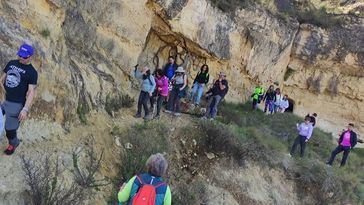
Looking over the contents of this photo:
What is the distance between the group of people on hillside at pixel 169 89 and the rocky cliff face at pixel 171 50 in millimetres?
736

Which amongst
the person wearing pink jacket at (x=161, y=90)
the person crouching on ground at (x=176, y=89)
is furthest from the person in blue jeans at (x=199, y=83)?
the person wearing pink jacket at (x=161, y=90)

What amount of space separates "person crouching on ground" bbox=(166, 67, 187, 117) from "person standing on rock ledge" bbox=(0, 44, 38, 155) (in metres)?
6.08

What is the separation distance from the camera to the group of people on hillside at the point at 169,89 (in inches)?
419

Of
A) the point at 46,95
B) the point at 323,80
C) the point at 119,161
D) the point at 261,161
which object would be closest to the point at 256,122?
the point at 261,161

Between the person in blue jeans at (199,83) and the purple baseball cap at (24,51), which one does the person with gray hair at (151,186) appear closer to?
the purple baseball cap at (24,51)

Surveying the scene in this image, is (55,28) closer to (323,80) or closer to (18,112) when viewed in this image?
(18,112)

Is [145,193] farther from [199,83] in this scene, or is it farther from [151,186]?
[199,83]

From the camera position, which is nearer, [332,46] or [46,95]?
[46,95]

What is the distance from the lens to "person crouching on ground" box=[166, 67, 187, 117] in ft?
39.4

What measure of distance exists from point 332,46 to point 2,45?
656 inches

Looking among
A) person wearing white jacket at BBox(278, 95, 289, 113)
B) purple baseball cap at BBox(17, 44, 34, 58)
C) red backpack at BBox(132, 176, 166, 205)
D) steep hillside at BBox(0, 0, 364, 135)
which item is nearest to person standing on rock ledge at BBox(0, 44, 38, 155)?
purple baseball cap at BBox(17, 44, 34, 58)

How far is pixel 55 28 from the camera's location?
852 cm

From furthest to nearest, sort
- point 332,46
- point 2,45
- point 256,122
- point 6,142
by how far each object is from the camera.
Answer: point 332,46 < point 256,122 < point 2,45 < point 6,142

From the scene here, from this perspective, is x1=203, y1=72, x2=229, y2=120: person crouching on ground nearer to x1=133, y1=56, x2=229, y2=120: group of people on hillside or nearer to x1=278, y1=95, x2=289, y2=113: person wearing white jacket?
x1=133, y1=56, x2=229, y2=120: group of people on hillside
